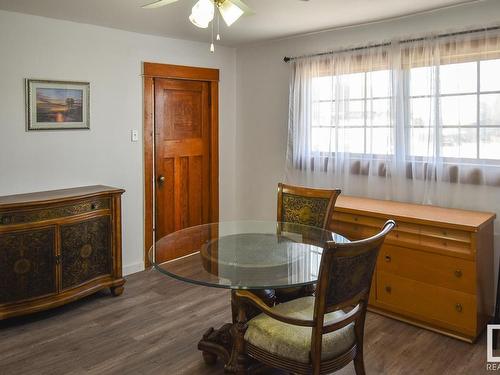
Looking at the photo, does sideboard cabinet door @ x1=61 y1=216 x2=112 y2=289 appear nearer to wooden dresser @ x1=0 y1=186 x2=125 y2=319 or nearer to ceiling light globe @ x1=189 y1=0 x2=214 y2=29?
wooden dresser @ x1=0 y1=186 x2=125 y2=319

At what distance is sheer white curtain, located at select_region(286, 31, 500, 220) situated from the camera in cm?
322

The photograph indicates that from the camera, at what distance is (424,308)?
3082 millimetres

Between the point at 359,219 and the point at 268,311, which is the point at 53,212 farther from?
the point at 359,219

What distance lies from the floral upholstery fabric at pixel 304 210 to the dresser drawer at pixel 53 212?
4.73 ft

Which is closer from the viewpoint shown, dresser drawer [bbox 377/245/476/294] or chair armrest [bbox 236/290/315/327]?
chair armrest [bbox 236/290/315/327]

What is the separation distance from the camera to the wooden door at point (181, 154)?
14.6ft

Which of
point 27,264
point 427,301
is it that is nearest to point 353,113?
point 427,301

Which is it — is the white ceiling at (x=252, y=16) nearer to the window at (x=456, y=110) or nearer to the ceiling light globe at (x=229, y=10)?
the window at (x=456, y=110)

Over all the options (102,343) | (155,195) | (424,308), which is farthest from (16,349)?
(424,308)

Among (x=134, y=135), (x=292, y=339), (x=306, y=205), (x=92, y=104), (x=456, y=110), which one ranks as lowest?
(x=292, y=339)

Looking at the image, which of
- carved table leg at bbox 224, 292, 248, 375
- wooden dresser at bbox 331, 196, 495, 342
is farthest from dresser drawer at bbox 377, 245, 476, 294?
carved table leg at bbox 224, 292, 248, 375

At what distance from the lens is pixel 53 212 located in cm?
325

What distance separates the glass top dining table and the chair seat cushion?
0.21m

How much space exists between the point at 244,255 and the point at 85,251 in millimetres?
1580
